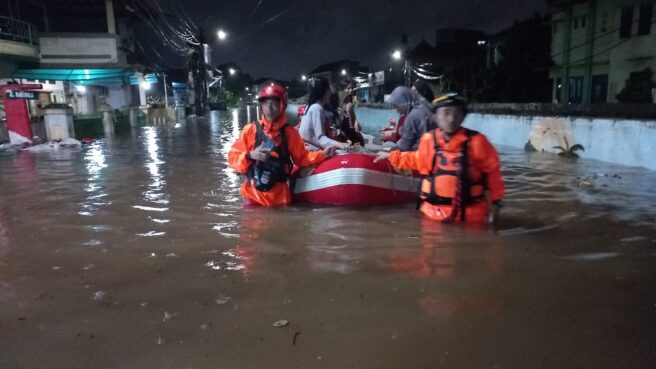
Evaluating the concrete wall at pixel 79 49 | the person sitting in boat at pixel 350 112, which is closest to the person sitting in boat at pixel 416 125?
the person sitting in boat at pixel 350 112

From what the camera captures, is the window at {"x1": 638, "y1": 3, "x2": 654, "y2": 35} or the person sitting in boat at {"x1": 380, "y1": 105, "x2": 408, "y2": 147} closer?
the person sitting in boat at {"x1": 380, "y1": 105, "x2": 408, "y2": 147}

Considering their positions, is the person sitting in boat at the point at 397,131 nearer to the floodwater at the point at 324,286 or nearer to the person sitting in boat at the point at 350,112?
the person sitting in boat at the point at 350,112

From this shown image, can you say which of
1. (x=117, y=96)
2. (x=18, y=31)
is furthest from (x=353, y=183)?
(x=117, y=96)

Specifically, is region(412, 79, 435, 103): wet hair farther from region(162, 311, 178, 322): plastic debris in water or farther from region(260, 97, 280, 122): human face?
region(162, 311, 178, 322): plastic debris in water

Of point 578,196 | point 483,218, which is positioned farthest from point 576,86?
point 483,218

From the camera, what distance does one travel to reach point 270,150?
17.3ft

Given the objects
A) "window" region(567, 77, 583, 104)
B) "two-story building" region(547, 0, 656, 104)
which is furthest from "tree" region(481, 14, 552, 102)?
"window" region(567, 77, 583, 104)

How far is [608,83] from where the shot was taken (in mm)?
21125

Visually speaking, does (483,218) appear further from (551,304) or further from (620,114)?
(620,114)

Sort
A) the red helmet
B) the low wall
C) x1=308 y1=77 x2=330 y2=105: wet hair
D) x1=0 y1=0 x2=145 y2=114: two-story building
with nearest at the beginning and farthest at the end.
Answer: the red helmet
x1=308 y1=77 x2=330 y2=105: wet hair
the low wall
x1=0 y1=0 x2=145 y2=114: two-story building

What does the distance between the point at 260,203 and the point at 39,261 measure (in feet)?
8.21

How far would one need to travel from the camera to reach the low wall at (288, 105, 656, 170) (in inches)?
332

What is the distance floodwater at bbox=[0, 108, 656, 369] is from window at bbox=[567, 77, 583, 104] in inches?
776

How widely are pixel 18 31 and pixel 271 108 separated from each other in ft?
70.3
